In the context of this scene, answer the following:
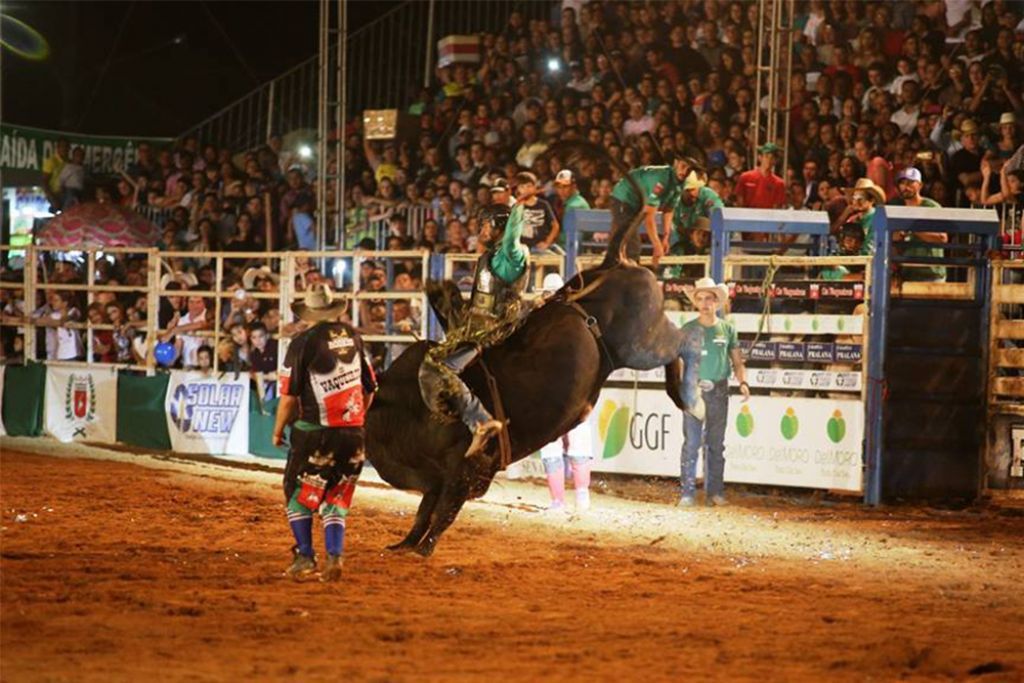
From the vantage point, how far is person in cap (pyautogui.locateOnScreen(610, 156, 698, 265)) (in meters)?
10.6

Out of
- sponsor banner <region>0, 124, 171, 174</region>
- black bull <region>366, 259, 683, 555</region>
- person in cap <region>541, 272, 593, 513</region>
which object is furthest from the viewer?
sponsor banner <region>0, 124, 171, 174</region>

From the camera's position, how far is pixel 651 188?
485 inches

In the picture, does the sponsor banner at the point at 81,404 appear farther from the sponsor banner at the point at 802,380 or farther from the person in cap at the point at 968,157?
the person in cap at the point at 968,157

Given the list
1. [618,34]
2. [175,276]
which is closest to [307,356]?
[175,276]

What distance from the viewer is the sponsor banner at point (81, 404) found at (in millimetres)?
18125

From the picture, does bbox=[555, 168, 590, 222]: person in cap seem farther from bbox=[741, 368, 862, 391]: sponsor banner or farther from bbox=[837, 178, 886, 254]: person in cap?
bbox=[837, 178, 886, 254]: person in cap

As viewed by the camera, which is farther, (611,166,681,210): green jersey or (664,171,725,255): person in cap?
(664,171,725,255): person in cap

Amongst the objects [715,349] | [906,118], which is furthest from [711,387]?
[906,118]

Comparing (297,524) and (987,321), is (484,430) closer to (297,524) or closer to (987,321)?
(297,524)

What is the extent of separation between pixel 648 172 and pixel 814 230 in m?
2.65

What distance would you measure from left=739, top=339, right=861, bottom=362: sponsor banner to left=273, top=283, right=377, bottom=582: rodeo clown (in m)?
6.00

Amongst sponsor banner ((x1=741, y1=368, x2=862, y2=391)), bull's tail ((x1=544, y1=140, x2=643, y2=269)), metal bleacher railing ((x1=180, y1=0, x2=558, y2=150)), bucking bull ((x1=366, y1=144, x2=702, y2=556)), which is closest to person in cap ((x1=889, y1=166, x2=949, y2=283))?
sponsor banner ((x1=741, y1=368, x2=862, y2=391))

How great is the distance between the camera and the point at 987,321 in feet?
45.1

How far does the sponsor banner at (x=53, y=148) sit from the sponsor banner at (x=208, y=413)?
8139mm
